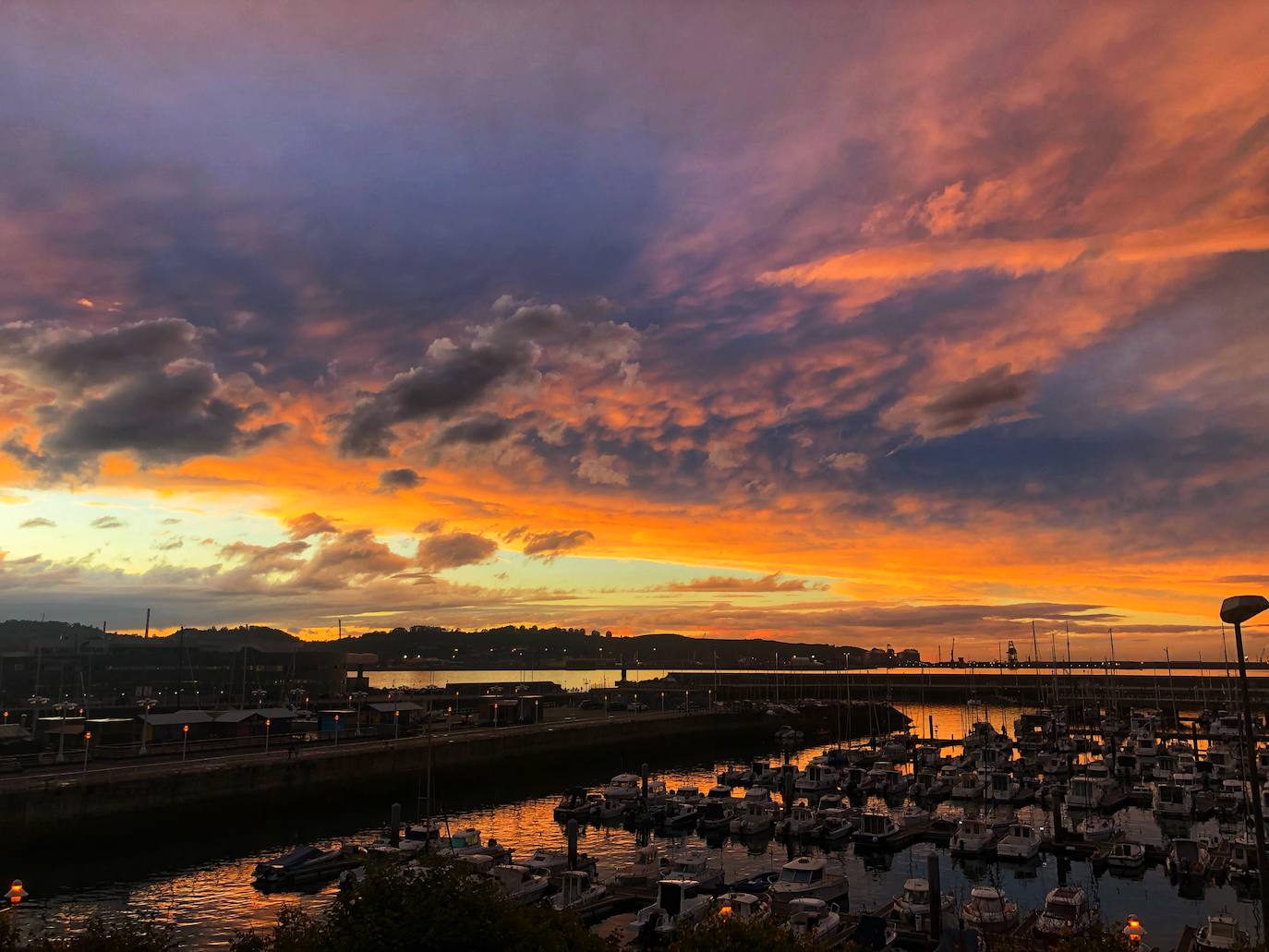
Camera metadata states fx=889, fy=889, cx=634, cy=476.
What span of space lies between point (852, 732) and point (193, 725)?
12175cm

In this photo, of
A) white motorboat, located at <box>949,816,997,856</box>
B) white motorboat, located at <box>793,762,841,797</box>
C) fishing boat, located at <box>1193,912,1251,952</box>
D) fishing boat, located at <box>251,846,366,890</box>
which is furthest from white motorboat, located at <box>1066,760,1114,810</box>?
fishing boat, located at <box>251,846,366,890</box>

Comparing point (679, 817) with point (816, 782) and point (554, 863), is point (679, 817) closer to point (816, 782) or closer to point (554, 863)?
point (554, 863)

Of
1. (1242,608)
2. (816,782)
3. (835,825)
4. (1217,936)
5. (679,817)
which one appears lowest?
(816,782)

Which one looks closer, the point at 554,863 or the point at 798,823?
the point at 554,863

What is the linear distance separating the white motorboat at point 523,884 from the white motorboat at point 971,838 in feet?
102

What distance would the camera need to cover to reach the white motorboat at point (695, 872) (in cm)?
5359

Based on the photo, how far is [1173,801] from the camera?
260 feet

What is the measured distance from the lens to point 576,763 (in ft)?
370

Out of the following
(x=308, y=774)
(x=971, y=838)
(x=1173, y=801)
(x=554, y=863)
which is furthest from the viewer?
(x=1173, y=801)

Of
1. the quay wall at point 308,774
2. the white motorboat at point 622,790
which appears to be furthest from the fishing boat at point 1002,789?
the quay wall at point 308,774

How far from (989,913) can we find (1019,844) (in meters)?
19.6

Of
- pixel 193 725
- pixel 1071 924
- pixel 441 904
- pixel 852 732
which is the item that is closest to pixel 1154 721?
pixel 852 732

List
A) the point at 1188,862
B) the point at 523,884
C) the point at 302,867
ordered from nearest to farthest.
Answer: the point at 523,884, the point at 302,867, the point at 1188,862

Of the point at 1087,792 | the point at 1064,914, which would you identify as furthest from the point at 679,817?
the point at 1087,792
